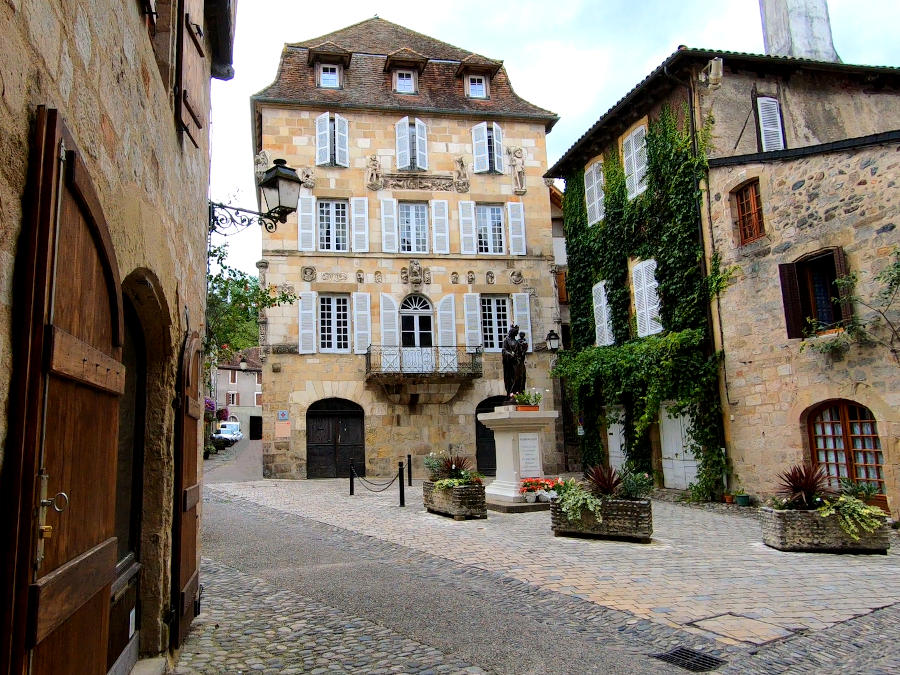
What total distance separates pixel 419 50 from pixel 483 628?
2309cm

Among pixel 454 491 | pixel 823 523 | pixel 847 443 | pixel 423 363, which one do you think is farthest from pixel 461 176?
pixel 823 523

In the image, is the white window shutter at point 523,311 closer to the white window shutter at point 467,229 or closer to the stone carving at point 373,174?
the white window shutter at point 467,229

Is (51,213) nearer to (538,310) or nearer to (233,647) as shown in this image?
(233,647)

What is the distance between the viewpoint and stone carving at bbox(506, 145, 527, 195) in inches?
887

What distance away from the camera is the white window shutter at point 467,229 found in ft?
71.3

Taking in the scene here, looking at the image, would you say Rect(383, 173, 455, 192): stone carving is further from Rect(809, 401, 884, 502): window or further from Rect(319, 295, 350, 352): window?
Rect(809, 401, 884, 502): window

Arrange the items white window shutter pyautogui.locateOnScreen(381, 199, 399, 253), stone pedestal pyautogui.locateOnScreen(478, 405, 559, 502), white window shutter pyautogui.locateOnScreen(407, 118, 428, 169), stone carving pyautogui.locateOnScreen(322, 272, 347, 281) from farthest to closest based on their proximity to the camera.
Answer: white window shutter pyautogui.locateOnScreen(407, 118, 428, 169)
white window shutter pyautogui.locateOnScreen(381, 199, 399, 253)
stone carving pyautogui.locateOnScreen(322, 272, 347, 281)
stone pedestal pyautogui.locateOnScreen(478, 405, 559, 502)

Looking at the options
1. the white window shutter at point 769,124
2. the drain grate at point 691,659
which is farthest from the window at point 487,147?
the drain grate at point 691,659

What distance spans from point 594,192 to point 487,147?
5.59 m

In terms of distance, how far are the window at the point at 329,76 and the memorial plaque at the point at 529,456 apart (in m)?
15.0

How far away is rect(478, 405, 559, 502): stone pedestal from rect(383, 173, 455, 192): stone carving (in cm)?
1149

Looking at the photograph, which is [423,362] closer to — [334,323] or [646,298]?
[334,323]

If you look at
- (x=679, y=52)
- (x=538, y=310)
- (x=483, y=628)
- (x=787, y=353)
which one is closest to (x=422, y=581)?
(x=483, y=628)

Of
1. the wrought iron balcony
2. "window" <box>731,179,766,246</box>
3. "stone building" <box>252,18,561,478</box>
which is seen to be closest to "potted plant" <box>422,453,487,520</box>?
"window" <box>731,179,766,246</box>
